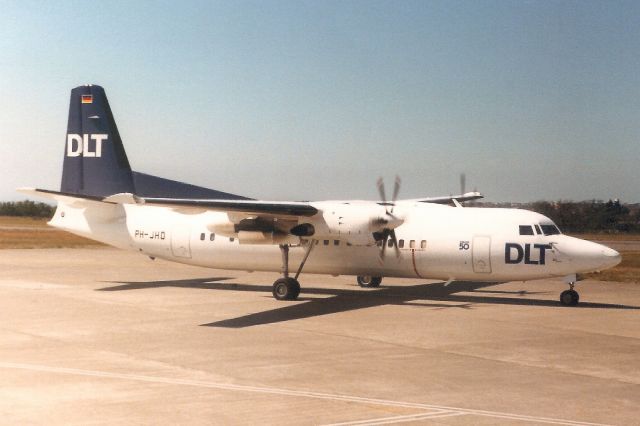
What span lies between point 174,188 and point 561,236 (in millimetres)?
13370

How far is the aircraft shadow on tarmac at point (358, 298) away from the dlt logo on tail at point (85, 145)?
5.05m

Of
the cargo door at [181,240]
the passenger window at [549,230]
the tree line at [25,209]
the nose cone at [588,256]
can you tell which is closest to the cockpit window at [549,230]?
the passenger window at [549,230]

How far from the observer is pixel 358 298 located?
23875 millimetres

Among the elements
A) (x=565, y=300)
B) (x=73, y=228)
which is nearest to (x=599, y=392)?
(x=565, y=300)

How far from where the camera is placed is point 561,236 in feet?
70.0

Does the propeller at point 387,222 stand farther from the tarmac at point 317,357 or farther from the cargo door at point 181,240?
the cargo door at point 181,240

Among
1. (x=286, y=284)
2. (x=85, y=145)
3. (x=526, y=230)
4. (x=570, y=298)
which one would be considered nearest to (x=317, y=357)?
(x=286, y=284)

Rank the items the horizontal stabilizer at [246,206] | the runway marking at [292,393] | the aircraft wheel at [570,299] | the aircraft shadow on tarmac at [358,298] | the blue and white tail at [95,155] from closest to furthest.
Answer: the runway marking at [292,393]
the aircraft shadow on tarmac at [358,298]
the horizontal stabilizer at [246,206]
the aircraft wheel at [570,299]
the blue and white tail at [95,155]

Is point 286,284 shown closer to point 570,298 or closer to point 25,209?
point 570,298

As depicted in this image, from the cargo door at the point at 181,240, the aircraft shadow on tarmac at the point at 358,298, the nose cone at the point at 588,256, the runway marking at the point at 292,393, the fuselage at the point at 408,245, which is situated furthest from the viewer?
the cargo door at the point at 181,240

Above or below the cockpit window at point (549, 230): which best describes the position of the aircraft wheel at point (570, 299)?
below

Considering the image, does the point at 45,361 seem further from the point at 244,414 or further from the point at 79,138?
the point at 79,138

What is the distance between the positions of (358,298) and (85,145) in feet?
38.8

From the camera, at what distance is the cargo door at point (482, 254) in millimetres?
21484
